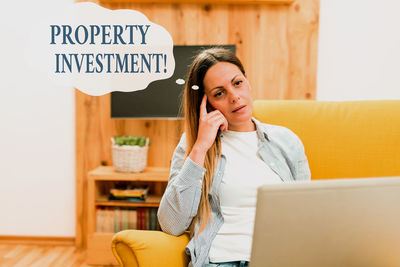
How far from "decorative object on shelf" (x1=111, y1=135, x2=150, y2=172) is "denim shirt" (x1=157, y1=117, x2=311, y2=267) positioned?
1078mm

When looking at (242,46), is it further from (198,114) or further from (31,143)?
(31,143)

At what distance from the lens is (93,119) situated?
259 cm

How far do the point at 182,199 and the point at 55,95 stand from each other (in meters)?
1.79

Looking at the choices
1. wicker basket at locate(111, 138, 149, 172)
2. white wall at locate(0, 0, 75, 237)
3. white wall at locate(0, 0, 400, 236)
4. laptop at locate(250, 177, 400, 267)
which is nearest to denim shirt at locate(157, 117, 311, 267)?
laptop at locate(250, 177, 400, 267)

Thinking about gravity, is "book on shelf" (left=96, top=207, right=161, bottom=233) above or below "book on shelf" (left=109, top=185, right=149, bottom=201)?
below

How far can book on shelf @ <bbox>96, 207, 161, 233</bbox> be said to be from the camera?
2377 mm

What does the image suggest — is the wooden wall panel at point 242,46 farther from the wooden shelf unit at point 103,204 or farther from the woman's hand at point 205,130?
the woman's hand at point 205,130

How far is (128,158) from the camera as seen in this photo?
2320 millimetres

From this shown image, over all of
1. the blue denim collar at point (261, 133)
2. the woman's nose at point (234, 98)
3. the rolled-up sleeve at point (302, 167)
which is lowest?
the rolled-up sleeve at point (302, 167)

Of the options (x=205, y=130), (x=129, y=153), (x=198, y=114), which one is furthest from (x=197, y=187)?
(x=129, y=153)

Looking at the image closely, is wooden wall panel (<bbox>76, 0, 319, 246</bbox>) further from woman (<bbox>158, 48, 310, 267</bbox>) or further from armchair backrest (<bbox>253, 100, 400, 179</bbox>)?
woman (<bbox>158, 48, 310, 267</bbox>)

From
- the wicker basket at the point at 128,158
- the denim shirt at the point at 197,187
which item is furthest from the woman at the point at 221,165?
the wicker basket at the point at 128,158

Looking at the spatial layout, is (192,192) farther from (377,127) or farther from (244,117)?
(377,127)

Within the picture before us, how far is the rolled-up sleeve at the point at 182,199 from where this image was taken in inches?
46.0
